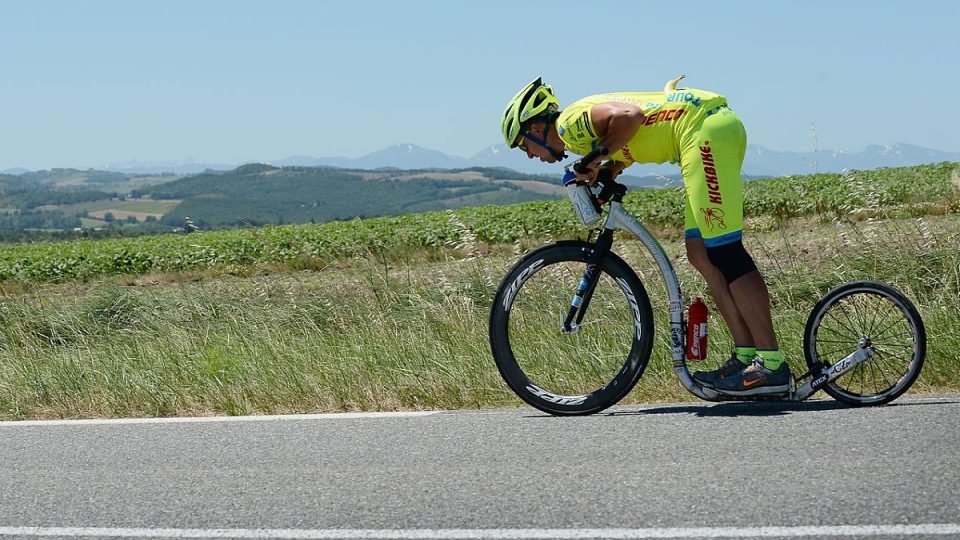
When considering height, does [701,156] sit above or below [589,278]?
above

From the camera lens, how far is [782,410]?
518 centimetres

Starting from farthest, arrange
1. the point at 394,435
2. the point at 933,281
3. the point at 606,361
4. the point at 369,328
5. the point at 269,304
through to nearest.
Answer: the point at 269,304 → the point at 369,328 → the point at 933,281 → the point at 606,361 → the point at 394,435

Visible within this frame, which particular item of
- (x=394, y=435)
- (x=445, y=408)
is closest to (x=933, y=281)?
(x=445, y=408)

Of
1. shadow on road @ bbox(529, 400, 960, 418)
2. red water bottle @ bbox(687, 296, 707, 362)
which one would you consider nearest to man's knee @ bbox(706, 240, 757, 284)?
red water bottle @ bbox(687, 296, 707, 362)

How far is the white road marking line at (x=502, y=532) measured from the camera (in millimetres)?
3404

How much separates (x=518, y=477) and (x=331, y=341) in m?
4.16

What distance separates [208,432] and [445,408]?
1.30 metres

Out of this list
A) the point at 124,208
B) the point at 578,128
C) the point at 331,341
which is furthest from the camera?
the point at 124,208

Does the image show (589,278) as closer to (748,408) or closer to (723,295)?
(723,295)

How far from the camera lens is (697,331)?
5.49 meters

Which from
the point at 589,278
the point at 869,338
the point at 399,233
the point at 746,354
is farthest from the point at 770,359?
the point at 399,233

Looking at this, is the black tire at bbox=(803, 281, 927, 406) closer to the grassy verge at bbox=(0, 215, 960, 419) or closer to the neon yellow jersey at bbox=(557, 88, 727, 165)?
the grassy verge at bbox=(0, 215, 960, 419)

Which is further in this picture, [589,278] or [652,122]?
[589,278]

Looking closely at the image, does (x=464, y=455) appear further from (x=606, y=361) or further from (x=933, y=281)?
(x=933, y=281)
